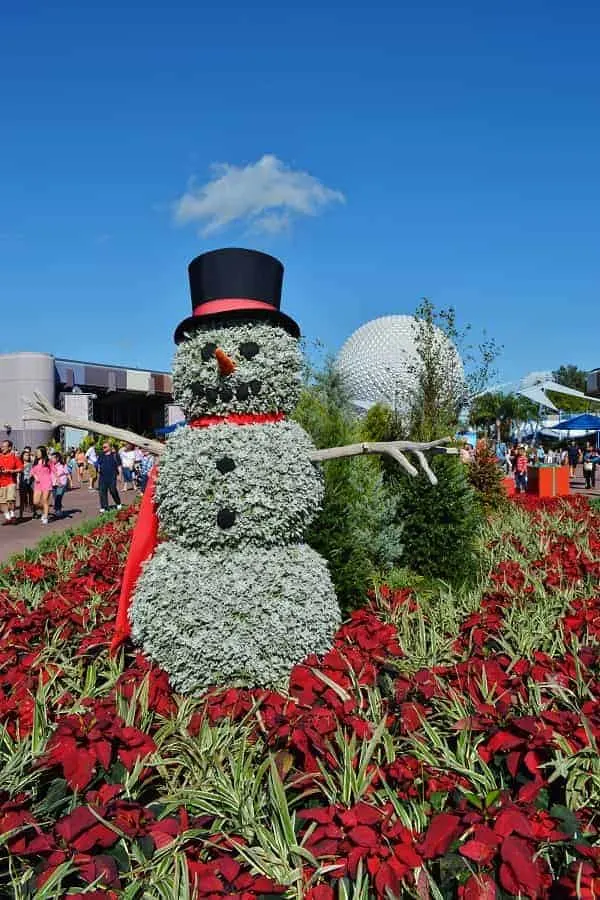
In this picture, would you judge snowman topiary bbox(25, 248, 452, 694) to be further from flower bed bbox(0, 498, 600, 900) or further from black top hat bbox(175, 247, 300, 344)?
flower bed bbox(0, 498, 600, 900)

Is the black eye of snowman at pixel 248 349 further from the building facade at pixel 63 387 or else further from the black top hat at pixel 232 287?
the building facade at pixel 63 387

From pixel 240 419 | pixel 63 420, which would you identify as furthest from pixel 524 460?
pixel 63 420

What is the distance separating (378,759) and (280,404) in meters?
1.86

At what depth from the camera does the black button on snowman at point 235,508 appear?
3.38 meters

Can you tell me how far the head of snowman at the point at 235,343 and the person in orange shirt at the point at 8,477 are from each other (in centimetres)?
1015

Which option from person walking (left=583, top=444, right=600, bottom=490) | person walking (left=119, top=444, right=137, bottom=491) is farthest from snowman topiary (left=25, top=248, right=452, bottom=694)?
person walking (left=583, top=444, right=600, bottom=490)

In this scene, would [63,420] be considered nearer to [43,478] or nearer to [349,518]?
[349,518]

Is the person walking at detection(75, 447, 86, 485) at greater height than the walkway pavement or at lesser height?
greater

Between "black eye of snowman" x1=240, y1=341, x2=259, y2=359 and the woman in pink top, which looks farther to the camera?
the woman in pink top

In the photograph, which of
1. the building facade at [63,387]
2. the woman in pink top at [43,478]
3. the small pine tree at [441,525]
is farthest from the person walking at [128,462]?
the small pine tree at [441,525]

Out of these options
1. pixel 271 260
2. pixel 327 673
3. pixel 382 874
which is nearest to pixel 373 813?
pixel 382 874

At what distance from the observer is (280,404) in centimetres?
373

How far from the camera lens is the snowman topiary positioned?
11.1 ft

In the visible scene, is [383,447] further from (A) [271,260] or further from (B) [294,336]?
(A) [271,260]
